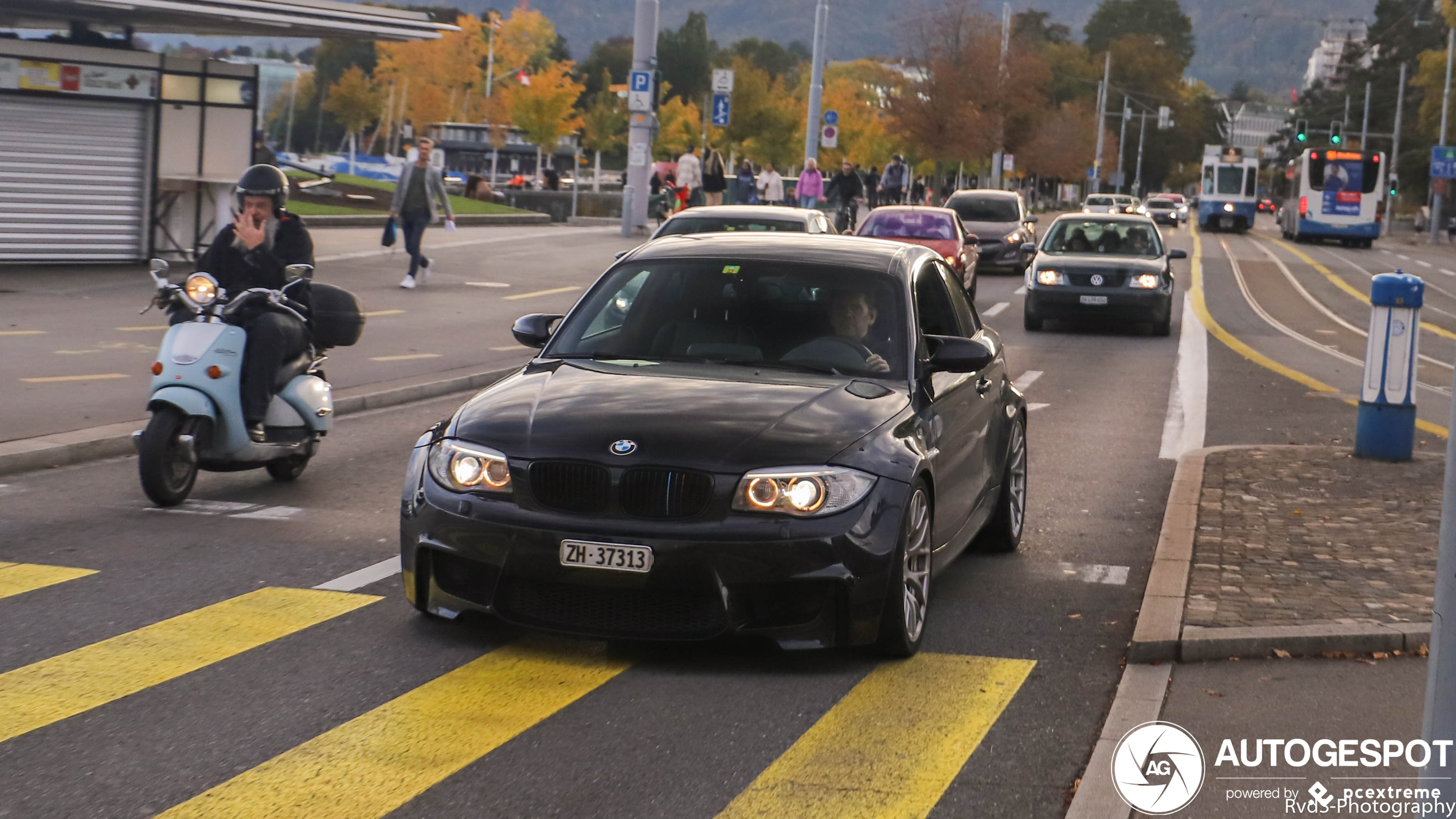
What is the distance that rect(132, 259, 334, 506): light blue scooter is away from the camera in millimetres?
8562

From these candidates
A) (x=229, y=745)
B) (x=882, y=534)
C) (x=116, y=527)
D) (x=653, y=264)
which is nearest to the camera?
(x=229, y=745)

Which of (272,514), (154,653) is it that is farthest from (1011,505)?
(154,653)

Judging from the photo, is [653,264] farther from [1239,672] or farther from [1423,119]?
[1423,119]

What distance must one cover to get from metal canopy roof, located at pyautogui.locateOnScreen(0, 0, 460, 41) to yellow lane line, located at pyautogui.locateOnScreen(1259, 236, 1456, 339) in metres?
15.7

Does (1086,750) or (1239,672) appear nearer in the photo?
(1086,750)

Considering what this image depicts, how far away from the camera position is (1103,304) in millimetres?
22234

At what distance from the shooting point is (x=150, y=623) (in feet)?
20.9

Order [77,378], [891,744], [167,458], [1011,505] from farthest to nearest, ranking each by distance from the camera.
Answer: [77,378] → [167,458] → [1011,505] → [891,744]

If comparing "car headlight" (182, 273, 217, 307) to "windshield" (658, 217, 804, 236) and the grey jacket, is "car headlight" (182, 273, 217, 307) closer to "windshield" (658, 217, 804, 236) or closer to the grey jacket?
"windshield" (658, 217, 804, 236)

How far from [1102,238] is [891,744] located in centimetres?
1910

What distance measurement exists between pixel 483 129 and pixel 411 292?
7648 centimetres

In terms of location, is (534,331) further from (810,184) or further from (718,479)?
(810,184)

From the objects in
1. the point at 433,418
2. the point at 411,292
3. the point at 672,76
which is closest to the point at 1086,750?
the point at 433,418

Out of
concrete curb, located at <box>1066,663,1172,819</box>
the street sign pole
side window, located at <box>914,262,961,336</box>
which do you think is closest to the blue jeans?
the street sign pole
